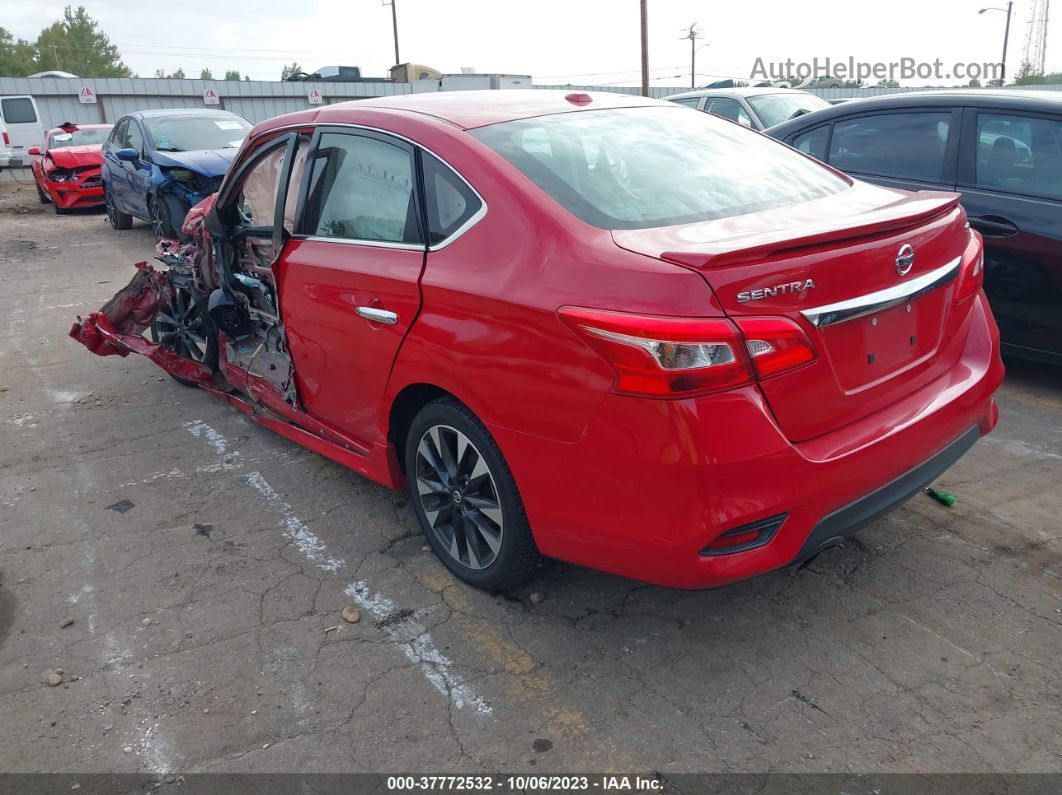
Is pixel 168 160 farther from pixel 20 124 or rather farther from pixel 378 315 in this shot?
pixel 20 124

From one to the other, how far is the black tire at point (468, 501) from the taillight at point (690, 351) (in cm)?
70

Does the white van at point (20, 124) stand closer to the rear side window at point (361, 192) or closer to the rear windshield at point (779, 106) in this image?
the rear windshield at point (779, 106)

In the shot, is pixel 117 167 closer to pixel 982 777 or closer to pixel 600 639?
pixel 600 639

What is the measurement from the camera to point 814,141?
6000 millimetres

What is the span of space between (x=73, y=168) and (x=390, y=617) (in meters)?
15.3

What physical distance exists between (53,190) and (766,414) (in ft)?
54.3

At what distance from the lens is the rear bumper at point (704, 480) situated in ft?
7.57

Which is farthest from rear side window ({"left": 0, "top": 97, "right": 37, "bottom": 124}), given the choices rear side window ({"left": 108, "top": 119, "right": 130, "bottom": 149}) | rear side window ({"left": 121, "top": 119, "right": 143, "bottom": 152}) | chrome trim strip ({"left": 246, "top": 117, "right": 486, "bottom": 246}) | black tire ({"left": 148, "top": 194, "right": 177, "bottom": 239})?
chrome trim strip ({"left": 246, "top": 117, "right": 486, "bottom": 246})

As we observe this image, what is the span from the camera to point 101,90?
97.8ft

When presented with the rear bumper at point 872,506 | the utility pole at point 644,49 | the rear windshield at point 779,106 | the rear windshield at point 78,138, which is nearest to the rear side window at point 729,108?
the rear windshield at point 779,106

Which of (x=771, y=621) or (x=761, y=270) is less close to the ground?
(x=761, y=270)

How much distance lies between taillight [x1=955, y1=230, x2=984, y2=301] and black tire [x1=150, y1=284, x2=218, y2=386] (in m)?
4.01

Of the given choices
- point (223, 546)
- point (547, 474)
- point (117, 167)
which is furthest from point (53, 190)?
point (547, 474)

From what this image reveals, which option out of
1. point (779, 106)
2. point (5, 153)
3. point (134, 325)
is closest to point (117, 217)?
point (134, 325)
